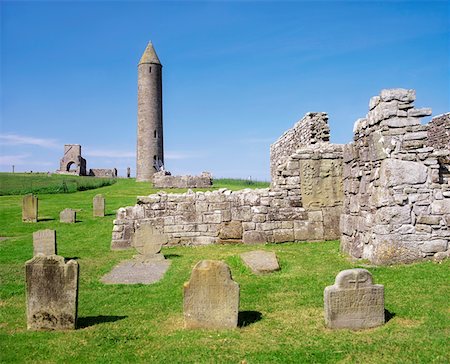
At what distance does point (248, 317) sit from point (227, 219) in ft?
23.8

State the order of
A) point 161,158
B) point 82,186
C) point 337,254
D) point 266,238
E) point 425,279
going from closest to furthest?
point 425,279 < point 337,254 < point 266,238 < point 82,186 < point 161,158

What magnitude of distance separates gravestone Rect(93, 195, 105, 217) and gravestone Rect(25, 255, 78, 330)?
15173 mm

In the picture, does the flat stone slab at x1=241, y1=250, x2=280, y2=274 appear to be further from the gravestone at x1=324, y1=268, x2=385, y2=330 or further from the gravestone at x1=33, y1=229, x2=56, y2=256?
the gravestone at x1=33, y1=229, x2=56, y2=256

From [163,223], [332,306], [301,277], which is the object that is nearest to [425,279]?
[301,277]

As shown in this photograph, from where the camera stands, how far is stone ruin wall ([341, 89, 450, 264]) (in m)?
9.41

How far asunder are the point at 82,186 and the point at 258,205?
27.5 m

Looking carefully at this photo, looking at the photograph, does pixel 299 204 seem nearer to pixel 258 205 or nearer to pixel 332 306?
pixel 258 205

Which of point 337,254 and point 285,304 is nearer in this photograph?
point 285,304

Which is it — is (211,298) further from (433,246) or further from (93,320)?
(433,246)

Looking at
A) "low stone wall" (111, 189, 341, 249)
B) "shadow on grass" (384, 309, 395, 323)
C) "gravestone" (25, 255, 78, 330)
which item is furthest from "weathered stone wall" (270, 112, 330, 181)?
"gravestone" (25, 255, 78, 330)

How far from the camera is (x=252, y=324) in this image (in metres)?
6.40

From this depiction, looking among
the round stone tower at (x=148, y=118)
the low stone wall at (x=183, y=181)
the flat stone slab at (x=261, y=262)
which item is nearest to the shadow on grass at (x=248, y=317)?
the flat stone slab at (x=261, y=262)

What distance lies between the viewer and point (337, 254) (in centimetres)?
1152

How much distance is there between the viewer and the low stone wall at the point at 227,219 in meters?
13.9
